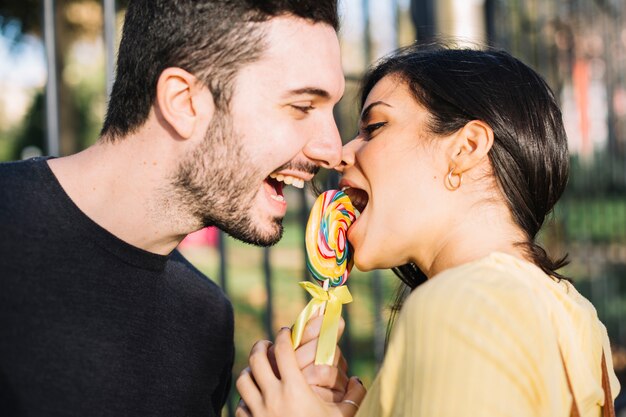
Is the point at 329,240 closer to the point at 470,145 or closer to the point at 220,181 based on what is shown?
the point at 220,181

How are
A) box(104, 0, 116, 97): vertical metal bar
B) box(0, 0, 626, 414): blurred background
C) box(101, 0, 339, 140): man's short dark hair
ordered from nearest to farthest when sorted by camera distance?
box(101, 0, 339, 140): man's short dark hair → box(104, 0, 116, 97): vertical metal bar → box(0, 0, 626, 414): blurred background

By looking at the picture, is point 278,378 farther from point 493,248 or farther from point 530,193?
point 530,193

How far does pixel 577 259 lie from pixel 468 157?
4527 mm

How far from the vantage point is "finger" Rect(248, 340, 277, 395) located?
204cm

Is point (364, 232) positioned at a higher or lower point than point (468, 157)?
lower

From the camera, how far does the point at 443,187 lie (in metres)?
2.22

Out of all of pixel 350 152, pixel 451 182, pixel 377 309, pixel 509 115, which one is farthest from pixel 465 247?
pixel 377 309

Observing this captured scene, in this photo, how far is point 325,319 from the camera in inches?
87.6

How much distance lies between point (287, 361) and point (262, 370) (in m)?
0.08

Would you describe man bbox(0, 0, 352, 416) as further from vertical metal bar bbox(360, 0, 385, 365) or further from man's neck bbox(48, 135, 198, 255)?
vertical metal bar bbox(360, 0, 385, 365)

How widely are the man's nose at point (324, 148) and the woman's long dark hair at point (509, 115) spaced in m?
0.28

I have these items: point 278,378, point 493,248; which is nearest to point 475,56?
point 493,248

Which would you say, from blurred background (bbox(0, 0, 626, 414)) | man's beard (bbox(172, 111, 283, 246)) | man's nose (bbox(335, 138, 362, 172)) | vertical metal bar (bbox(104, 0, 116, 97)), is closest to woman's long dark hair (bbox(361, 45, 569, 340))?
man's nose (bbox(335, 138, 362, 172))

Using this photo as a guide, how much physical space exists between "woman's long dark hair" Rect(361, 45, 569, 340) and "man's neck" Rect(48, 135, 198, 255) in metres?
0.79
